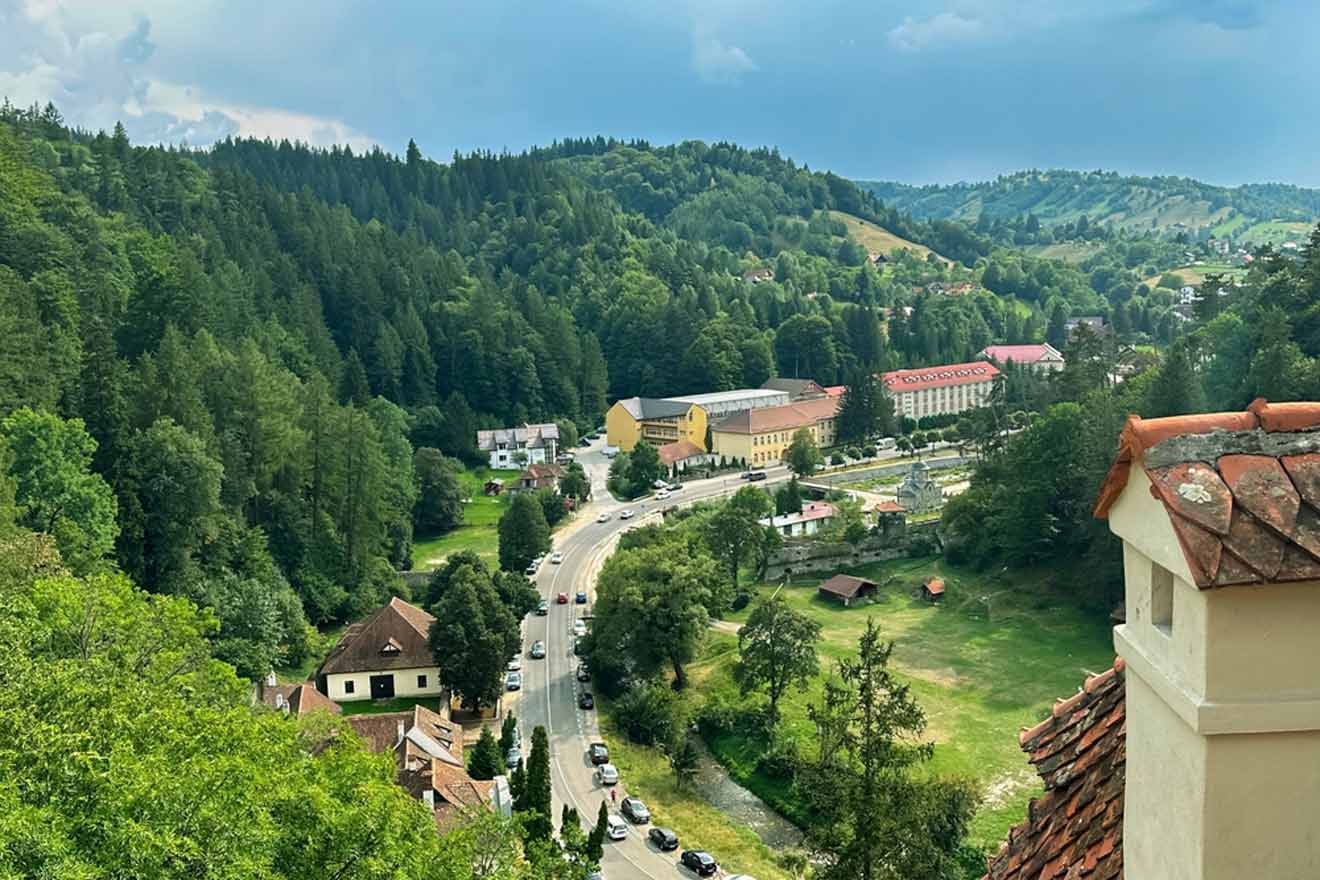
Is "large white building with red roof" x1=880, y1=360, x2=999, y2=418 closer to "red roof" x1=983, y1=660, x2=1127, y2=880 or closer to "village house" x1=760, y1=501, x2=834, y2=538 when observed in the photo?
"village house" x1=760, y1=501, x2=834, y2=538

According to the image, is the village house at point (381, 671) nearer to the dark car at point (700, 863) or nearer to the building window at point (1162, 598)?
the dark car at point (700, 863)

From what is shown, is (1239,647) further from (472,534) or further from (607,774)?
(472,534)

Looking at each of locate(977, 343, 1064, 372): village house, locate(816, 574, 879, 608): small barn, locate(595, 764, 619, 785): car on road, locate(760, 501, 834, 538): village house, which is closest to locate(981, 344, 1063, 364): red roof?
locate(977, 343, 1064, 372): village house

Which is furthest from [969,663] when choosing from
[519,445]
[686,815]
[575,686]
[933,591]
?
[519,445]

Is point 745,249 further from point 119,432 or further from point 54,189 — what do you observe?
point 119,432

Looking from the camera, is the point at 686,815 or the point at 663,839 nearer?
the point at 663,839
